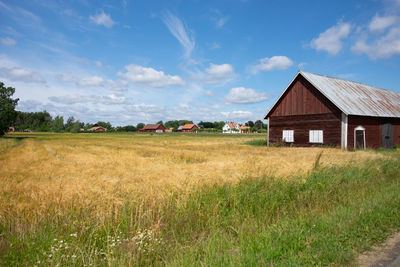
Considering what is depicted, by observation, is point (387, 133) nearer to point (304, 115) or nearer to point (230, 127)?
point (304, 115)

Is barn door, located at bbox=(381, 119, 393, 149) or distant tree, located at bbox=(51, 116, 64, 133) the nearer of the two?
barn door, located at bbox=(381, 119, 393, 149)

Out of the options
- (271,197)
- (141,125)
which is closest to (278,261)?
(271,197)

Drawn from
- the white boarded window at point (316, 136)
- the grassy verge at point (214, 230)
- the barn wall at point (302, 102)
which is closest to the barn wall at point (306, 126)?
the white boarded window at point (316, 136)

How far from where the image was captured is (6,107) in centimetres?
5231

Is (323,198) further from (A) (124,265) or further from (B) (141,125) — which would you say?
(B) (141,125)

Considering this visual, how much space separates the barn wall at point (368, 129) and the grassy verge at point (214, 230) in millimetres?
18457

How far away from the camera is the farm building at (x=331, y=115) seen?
2347 cm

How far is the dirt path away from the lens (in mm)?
3590

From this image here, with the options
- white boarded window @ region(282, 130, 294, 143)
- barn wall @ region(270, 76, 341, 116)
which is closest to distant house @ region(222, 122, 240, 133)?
white boarded window @ region(282, 130, 294, 143)

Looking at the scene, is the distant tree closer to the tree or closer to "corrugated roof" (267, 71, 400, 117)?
the tree

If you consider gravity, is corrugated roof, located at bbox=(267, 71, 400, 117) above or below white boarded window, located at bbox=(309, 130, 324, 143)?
above

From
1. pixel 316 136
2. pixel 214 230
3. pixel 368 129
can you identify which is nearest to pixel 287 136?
pixel 316 136

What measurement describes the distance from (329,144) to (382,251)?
22356mm

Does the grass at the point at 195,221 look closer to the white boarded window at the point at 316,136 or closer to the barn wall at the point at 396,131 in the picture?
the white boarded window at the point at 316,136
